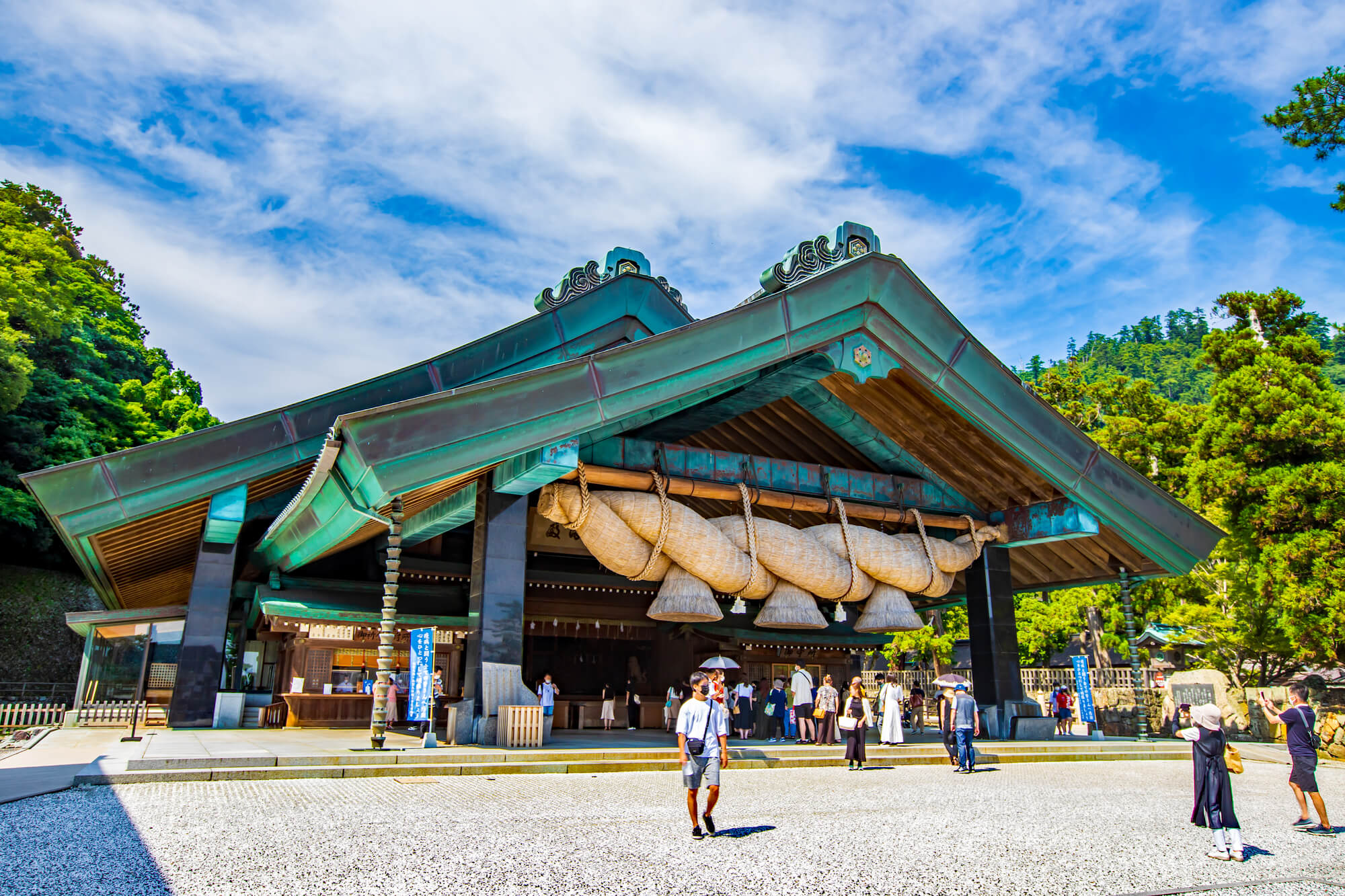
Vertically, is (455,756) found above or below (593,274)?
below

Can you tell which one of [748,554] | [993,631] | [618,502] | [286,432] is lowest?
[993,631]

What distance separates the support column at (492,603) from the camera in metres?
11.1

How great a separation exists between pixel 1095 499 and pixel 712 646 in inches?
344

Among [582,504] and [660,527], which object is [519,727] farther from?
[660,527]

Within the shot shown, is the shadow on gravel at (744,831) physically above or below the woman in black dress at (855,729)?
below

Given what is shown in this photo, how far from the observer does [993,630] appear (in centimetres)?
1573

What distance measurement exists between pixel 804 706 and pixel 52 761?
430 inches

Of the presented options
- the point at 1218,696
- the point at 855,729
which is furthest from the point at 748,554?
the point at 1218,696

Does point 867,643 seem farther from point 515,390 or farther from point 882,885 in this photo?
point 882,885

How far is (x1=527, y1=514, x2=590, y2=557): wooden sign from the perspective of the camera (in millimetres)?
16219

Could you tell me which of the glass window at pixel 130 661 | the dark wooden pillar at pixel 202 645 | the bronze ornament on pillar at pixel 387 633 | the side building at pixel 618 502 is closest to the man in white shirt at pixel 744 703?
the side building at pixel 618 502

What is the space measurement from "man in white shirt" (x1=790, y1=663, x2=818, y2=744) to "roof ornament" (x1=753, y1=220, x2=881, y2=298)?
6.99 metres

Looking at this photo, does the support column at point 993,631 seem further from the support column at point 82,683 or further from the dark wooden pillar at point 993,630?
the support column at point 82,683

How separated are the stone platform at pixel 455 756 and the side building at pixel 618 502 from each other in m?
1.12
